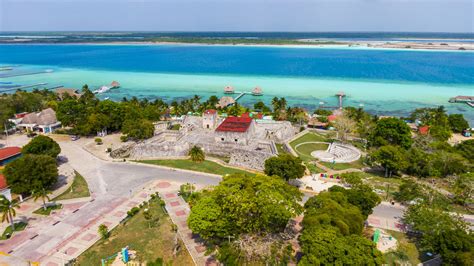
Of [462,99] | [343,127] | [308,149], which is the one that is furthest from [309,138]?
[462,99]

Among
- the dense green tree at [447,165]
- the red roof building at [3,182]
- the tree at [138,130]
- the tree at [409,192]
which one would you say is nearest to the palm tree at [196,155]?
the tree at [138,130]

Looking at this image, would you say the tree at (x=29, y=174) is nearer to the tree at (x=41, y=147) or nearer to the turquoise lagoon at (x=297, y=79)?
the tree at (x=41, y=147)

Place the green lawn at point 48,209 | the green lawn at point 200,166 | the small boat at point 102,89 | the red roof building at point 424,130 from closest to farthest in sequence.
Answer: the green lawn at point 48,209
the green lawn at point 200,166
the red roof building at point 424,130
the small boat at point 102,89

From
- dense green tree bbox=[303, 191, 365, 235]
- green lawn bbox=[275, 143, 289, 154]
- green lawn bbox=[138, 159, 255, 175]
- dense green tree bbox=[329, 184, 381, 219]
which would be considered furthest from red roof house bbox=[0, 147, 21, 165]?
dense green tree bbox=[329, 184, 381, 219]

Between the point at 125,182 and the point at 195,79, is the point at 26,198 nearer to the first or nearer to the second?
the point at 125,182

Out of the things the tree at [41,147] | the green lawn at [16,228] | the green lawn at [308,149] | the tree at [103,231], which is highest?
the tree at [41,147]

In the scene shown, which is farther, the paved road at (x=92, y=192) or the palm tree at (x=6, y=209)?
the palm tree at (x=6, y=209)
